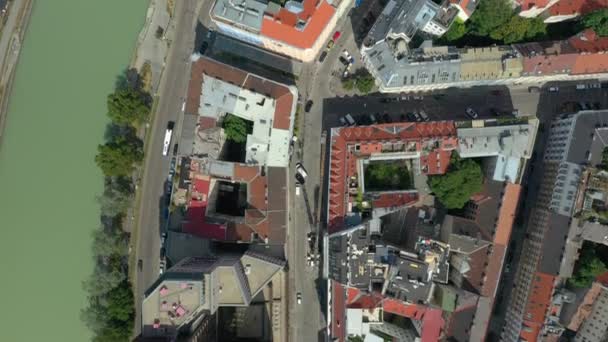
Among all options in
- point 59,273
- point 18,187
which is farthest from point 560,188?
point 18,187

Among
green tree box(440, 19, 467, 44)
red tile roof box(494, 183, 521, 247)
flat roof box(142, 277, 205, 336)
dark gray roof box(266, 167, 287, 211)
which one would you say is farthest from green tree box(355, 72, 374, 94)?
flat roof box(142, 277, 205, 336)

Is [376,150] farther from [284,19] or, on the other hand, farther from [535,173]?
[535,173]

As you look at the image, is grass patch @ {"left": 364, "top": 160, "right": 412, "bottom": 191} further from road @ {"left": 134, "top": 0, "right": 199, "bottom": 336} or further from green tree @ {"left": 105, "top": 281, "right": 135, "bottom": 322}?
green tree @ {"left": 105, "top": 281, "right": 135, "bottom": 322}

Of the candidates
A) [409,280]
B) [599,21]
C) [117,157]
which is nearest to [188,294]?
[117,157]

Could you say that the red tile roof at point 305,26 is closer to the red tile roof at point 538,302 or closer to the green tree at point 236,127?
the green tree at point 236,127

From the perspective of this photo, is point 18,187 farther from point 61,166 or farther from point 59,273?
point 59,273

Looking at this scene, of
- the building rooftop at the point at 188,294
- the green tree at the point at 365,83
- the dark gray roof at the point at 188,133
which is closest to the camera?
the building rooftop at the point at 188,294

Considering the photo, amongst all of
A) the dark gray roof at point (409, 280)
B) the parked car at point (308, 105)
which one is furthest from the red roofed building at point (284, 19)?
the dark gray roof at point (409, 280)
